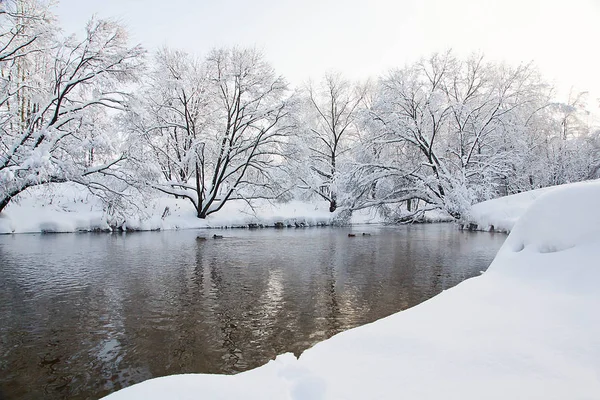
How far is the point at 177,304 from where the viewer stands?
6.16 m

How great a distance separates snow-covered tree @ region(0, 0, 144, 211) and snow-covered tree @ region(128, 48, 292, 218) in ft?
17.0

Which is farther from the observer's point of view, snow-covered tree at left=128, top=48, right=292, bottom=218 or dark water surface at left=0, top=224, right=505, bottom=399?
snow-covered tree at left=128, top=48, right=292, bottom=218

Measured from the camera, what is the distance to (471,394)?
6.50 ft

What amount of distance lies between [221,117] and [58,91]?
1080cm

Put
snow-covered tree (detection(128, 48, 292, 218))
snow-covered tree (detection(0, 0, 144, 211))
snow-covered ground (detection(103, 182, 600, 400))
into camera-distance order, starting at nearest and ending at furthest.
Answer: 1. snow-covered ground (detection(103, 182, 600, 400))
2. snow-covered tree (detection(0, 0, 144, 211))
3. snow-covered tree (detection(128, 48, 292, 218))

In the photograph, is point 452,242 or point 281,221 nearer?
point 452,242

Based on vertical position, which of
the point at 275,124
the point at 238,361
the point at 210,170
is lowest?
the point at 238,361

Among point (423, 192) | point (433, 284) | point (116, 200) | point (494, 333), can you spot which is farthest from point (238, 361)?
point (423, 192)

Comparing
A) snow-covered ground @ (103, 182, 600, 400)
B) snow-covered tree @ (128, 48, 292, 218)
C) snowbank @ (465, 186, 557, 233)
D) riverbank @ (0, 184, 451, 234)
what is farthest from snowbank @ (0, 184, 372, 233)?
snow-covered ground @ (103, 182, 600, 400)

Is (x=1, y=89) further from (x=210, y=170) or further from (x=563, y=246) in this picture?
(x=563, y=246)

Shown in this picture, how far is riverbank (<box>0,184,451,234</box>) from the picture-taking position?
57.9ft

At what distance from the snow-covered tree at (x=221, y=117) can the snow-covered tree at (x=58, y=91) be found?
17.0 feet

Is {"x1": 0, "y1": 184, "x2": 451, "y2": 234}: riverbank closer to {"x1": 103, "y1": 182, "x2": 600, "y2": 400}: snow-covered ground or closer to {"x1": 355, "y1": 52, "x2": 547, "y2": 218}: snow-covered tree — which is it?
{"x1": 355, "y1": 52, "x2": 547, "y2": 218}: snow-covered tree

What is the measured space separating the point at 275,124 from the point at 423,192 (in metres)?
10.6
